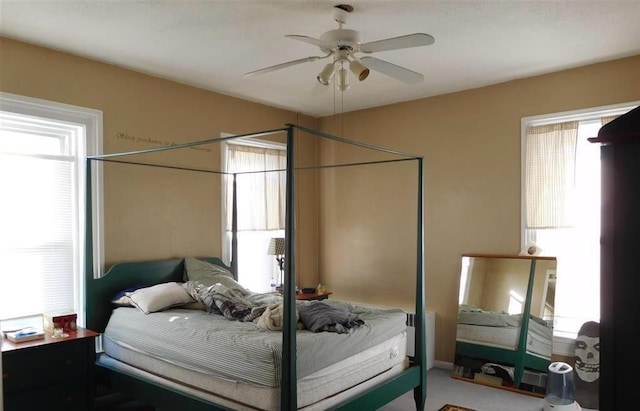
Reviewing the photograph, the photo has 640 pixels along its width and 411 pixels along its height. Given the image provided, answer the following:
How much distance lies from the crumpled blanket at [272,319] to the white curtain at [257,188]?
6.27 feet

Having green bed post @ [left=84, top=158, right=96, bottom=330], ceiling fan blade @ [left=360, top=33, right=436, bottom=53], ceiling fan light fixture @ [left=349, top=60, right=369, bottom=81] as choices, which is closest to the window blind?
green bed post @ [left=84, top=158, right=96, bottom=330]

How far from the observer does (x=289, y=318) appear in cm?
238

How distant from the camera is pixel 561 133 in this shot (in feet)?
13.2

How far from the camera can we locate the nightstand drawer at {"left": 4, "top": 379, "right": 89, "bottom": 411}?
2.79 metres

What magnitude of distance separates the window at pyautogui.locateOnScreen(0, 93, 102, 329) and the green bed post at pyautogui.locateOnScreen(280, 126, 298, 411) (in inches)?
Result: 77.3

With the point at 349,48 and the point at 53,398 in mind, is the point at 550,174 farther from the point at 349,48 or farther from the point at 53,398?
the point at 53,398

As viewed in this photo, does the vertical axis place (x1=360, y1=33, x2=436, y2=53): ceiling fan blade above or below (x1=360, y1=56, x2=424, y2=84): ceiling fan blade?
above

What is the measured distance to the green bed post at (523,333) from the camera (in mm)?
3953

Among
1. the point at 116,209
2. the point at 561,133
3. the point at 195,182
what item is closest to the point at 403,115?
the point at 561,133

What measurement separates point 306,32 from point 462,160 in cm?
218

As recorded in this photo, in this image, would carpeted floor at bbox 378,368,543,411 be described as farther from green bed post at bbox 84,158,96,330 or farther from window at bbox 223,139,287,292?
green bed post at bbox 84,158,96,330

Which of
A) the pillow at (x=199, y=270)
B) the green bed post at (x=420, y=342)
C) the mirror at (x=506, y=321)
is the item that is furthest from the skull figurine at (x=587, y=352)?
the pillow at (x=199, y=270)

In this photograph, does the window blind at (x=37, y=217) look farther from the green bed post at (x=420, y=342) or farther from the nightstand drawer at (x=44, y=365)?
the green bed post at (x=420, y=342)

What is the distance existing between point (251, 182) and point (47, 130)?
6.33 feet
